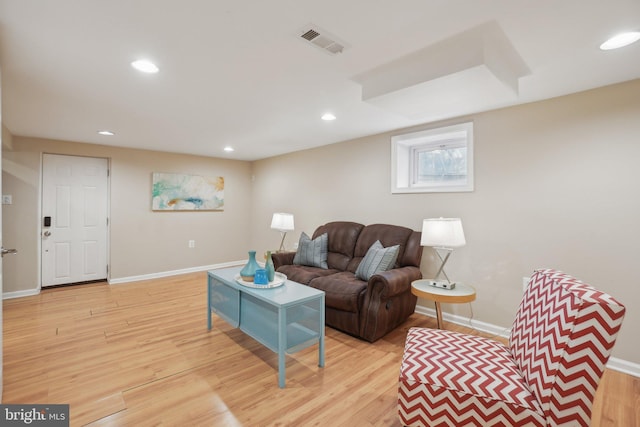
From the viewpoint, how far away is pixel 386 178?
155 inches

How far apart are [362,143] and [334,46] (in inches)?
96.3

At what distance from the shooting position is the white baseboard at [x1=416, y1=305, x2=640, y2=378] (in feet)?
7.67

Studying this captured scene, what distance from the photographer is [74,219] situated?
183 inches

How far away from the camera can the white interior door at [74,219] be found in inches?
175

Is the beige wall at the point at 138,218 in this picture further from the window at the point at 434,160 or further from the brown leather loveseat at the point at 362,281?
the window at the point at 434,160

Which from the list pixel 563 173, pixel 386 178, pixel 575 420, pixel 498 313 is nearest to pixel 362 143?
pixel 386 178

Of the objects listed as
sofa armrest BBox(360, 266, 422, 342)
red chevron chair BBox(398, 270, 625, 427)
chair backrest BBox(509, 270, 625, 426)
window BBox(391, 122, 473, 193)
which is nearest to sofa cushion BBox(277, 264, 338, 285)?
sofa armrest BBox(360, 266, 422, 342)

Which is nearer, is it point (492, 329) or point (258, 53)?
point (258, 53)

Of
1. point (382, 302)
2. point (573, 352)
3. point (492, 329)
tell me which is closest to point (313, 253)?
point (382, 302)

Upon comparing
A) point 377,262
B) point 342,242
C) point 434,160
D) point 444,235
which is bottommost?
point 377,262

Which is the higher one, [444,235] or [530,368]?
[444,235]

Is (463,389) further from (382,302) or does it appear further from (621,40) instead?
(621,40)

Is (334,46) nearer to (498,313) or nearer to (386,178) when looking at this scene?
(386,178)

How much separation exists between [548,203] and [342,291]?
6.64 ft
